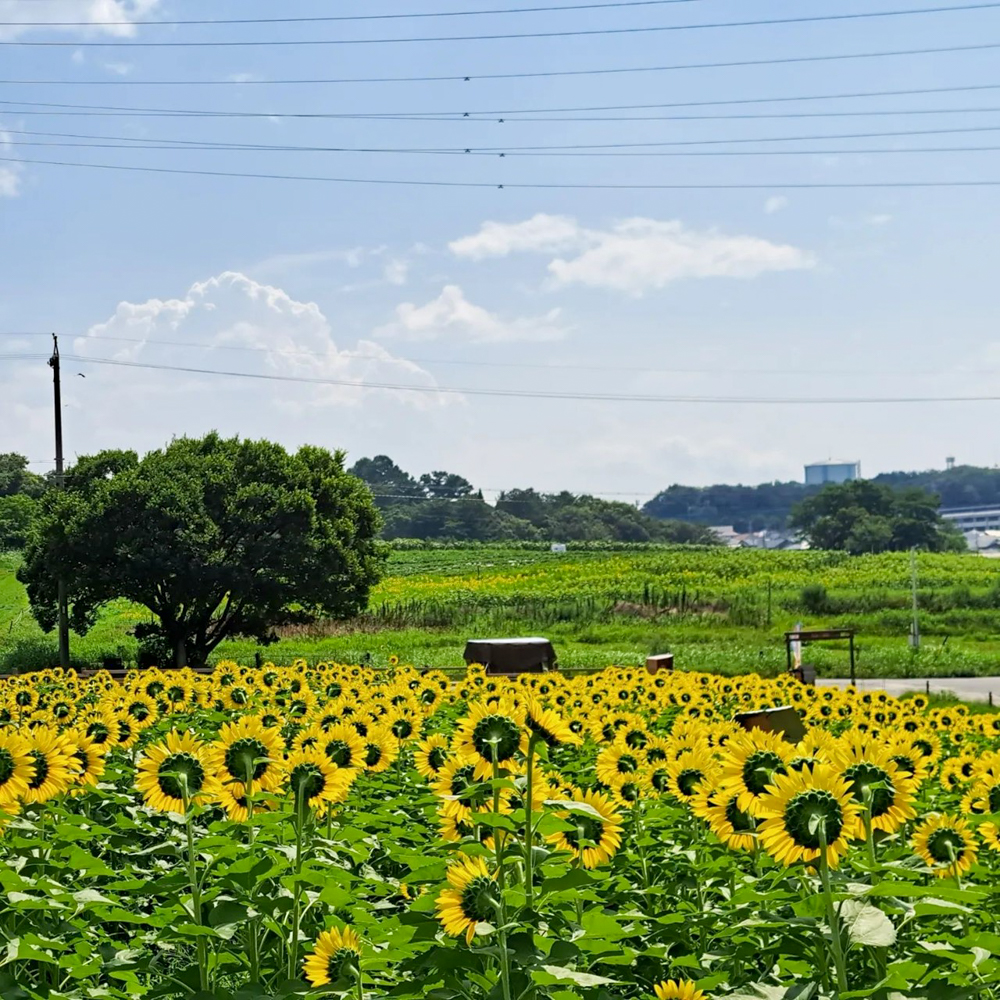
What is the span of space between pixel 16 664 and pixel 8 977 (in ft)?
129

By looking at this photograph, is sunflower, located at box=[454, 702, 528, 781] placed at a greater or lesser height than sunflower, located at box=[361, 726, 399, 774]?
greater

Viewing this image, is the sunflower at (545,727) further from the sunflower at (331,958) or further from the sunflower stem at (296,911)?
the sunflower at (331,958)

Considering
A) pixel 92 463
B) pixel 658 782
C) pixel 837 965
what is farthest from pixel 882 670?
pixel 837 965

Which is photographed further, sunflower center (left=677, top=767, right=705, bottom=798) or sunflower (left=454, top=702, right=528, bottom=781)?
sunflower center (left=677, top=767, right=705, bottom=798)

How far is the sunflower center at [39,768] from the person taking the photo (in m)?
4.50

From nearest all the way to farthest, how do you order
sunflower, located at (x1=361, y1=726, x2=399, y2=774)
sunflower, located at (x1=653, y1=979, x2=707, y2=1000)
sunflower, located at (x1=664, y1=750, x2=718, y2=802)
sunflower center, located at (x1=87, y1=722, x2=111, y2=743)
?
sunflower, located at (x1=653, y1=979, x2=707, y2=1000)
sunflower, located at (x1=664, y1=750, x2=718, y2=802)
sunflower, located at (x1=361, y1=726, x2=399, y2=774)
sunflower center, located at (x1=87, y1=722, x2=111, y2=743)

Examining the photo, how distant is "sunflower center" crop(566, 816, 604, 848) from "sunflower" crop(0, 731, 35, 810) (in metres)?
1.80

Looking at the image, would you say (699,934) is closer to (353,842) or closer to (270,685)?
(353,842)

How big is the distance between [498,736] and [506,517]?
108 m

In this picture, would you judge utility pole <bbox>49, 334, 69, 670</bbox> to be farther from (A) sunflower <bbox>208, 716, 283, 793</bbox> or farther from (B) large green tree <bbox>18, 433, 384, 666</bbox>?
(A) sunflower <bbox>208, 716, 283, 793</bbox>

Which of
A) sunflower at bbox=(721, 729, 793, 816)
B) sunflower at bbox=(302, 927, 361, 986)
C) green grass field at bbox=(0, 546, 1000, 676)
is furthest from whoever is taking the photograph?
green grass field at bbox=(0, 546, 1000, 676)

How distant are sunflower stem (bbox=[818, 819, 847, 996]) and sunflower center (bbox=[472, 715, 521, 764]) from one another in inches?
42.7

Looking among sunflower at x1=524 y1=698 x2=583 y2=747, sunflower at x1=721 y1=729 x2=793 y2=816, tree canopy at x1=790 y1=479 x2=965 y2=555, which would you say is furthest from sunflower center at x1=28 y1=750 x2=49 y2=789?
tree canopy at x1=790 y1=479 x2=965 y2=555

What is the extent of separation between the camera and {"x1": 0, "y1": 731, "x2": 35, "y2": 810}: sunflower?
4.34 meters
